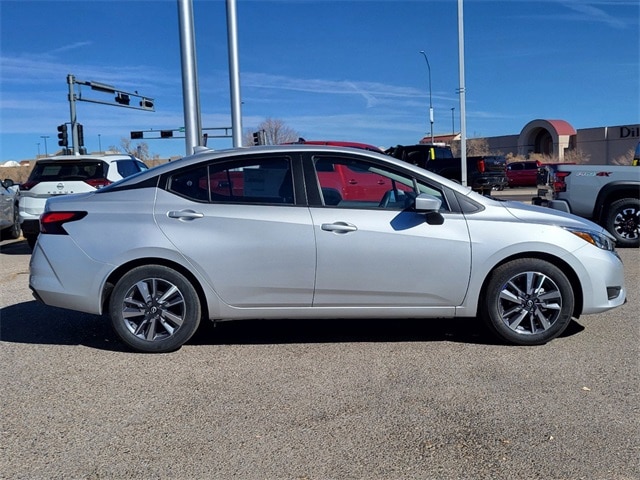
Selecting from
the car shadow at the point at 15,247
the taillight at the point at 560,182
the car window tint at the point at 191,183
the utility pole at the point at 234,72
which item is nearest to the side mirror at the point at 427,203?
the car window tint at the point at 191,183

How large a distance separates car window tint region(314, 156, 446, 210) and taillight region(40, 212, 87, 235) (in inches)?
80.4

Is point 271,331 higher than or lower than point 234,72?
lower

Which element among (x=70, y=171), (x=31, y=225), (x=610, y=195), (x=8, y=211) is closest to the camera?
(x=31, y=225)

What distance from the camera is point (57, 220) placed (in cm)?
521

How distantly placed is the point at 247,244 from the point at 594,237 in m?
2.92

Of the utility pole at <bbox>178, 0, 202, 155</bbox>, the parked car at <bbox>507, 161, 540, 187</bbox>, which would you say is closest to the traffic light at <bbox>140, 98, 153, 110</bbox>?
the parked car at <bbox>507, 161, 540, 187</bbox>

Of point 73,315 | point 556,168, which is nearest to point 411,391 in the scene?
point 73,315

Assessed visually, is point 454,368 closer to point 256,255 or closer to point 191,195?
point 256,255

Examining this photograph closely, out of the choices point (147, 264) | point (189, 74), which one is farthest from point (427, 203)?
point (189, 74)

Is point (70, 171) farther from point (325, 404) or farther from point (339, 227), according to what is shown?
point (325, 404)

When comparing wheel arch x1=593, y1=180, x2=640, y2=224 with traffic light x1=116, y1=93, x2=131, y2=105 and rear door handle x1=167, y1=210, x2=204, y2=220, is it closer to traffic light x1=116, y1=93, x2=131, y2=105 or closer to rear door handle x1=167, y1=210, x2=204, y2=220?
rear door handle x1=167, y1=210, x2=204, y2=220

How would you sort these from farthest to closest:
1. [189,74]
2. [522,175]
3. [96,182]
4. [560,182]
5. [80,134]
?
[522,175] < [80,134] < [189,74] < [96,182] < [560,182]

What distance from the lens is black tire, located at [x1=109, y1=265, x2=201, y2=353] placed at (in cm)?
507

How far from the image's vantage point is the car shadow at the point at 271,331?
5.52 meters
